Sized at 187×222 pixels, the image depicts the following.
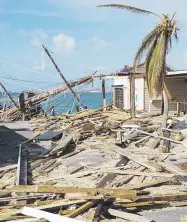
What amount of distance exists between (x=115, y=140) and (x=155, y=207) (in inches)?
356

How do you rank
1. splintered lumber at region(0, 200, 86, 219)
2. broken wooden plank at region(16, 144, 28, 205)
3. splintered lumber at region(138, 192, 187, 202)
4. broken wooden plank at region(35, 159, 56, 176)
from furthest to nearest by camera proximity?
1. broken wooden plank at region(35, 159, 56, 176)
2. broken wooden plank at region(16, 144, 28, 205)
3. splintered lumber at region(138, 192, 187, 202)
4. splintered lumber at region(0, 200, 86, 219)

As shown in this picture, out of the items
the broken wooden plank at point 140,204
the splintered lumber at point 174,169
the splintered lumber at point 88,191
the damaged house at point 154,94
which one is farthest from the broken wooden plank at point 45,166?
the damaged house at point 154,94

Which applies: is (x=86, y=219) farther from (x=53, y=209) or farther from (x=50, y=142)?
(x=50, y=142)

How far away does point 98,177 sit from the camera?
35.7 ft

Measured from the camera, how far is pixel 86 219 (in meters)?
7.64

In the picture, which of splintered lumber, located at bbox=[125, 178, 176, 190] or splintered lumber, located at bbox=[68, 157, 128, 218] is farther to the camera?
splintered lumber, located at bbox=[125, 178, 176, 190]

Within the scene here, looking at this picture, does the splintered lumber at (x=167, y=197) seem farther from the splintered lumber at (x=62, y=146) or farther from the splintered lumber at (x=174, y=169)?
the splintered lumber at (x=62, y=146)

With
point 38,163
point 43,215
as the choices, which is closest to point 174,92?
point 38,163

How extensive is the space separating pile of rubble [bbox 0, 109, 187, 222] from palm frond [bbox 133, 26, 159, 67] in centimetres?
376

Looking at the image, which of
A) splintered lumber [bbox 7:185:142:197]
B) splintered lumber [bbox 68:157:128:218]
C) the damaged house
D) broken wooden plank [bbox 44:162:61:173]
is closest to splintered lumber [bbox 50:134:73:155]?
broken wooden plank [bbox 44:162:61:173]

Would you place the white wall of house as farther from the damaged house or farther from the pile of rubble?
the pile of rubble

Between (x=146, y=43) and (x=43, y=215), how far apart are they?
12184 mm

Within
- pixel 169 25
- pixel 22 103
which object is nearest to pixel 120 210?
pixel 169 25

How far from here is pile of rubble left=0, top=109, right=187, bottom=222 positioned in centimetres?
799
